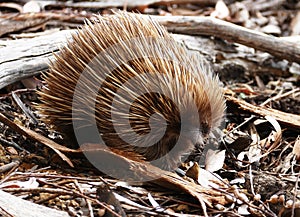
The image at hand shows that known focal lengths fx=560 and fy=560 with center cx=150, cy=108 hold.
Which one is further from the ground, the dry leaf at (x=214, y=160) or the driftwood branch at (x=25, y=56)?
the driftwood branch at (x=25, y=56)

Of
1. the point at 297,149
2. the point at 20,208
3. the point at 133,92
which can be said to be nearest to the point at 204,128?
the point at 133,92

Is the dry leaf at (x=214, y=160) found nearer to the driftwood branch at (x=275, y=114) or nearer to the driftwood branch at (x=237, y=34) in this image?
the driftwood branch at (x=275, y=114)

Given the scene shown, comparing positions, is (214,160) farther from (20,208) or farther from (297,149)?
(20,208)

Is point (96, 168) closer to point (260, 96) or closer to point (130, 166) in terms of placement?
point (130, 166)

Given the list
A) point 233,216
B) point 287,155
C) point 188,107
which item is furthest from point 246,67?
point 233,216

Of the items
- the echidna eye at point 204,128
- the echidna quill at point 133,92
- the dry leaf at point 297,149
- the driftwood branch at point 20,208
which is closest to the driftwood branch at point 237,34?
the dry leaf at point 297,149

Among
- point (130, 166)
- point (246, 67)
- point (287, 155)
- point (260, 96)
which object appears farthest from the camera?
point (246, 67)

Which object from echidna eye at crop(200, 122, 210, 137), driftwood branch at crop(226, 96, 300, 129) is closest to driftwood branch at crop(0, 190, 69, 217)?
echidna eye at crop(200, 122, 210, 137)

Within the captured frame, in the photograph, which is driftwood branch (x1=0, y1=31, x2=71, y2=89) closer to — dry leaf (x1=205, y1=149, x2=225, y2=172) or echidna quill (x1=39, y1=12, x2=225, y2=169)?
echidna quill (x1=39, y1=12, x2=225, y2=169)
